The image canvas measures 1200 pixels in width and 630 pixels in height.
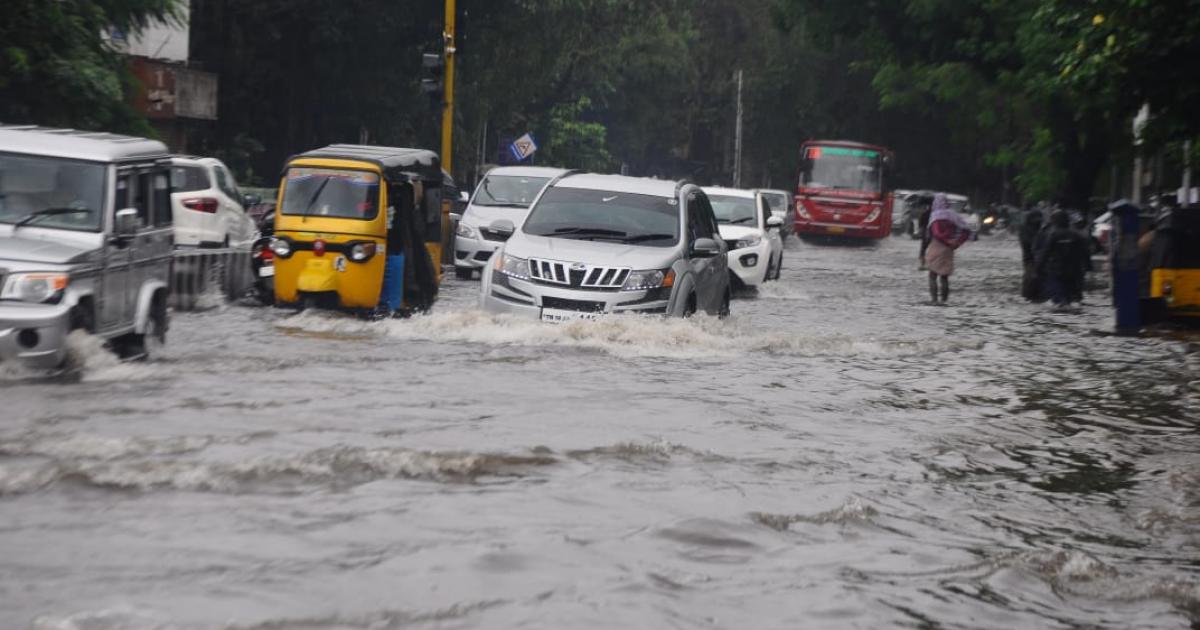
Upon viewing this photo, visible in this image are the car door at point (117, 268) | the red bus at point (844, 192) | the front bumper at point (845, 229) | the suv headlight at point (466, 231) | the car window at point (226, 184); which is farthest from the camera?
the red bus at point (844, 192)

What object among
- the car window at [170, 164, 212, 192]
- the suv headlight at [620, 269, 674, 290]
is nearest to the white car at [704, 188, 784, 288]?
the car window at [170, 164, 212, 192]

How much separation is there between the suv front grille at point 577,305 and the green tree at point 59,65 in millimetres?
11216

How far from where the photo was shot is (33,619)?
18.7ft

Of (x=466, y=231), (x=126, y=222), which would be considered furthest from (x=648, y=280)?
(x=466, y=231)

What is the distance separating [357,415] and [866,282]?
22.0 m

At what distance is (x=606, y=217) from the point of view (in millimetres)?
16047

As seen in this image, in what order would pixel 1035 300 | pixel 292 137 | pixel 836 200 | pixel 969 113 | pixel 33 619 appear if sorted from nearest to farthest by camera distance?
1. pixel 33 619
2. pixel 1035 300
3. pixel 292 137
4. pixel 836 200
5. pixel 969 113

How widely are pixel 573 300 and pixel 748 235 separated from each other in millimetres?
11595

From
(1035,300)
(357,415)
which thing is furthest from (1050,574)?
(1035,300)

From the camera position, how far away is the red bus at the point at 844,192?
52.5 m

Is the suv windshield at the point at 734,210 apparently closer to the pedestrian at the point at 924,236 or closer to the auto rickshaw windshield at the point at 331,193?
the pedestrian at the point at 924,236

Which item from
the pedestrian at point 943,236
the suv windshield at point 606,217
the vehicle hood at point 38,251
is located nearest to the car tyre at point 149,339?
the vehicle hood at point 38,251

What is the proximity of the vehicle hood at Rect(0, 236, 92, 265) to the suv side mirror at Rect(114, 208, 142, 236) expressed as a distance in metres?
0.43

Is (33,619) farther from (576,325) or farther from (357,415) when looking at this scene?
(576,325)
